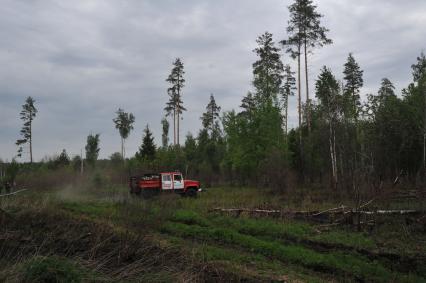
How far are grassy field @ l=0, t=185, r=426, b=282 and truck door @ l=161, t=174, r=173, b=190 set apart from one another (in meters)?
9.93

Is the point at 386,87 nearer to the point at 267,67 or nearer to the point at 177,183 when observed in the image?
the point at 267,67

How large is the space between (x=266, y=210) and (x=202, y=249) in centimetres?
706

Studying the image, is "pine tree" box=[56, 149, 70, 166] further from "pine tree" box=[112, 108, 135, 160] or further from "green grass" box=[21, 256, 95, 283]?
"green grass" box=[21, 256, 95, 283]

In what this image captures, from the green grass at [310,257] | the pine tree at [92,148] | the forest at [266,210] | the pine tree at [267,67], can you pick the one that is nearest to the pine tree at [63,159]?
the pine tree at [92,148]

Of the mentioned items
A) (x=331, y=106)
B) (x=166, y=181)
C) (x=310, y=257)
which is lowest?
(x=310, y=257)

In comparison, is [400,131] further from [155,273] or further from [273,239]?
[155,273]

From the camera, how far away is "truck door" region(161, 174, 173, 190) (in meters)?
28.9

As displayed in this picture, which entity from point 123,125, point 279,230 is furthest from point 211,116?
point 279,230

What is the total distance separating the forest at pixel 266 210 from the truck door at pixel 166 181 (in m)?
2.95

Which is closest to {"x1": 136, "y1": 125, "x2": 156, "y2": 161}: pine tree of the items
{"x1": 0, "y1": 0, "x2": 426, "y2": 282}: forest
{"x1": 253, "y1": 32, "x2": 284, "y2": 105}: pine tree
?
{"x1": 0, "y1": 0, "x2": 426, "y2": 282}: forest

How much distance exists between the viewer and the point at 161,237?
46.4 feet

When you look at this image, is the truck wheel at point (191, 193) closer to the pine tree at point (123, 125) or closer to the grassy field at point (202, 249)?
the grassy field at point (202, 249)

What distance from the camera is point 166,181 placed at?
2905cm

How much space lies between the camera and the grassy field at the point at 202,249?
657 cm
